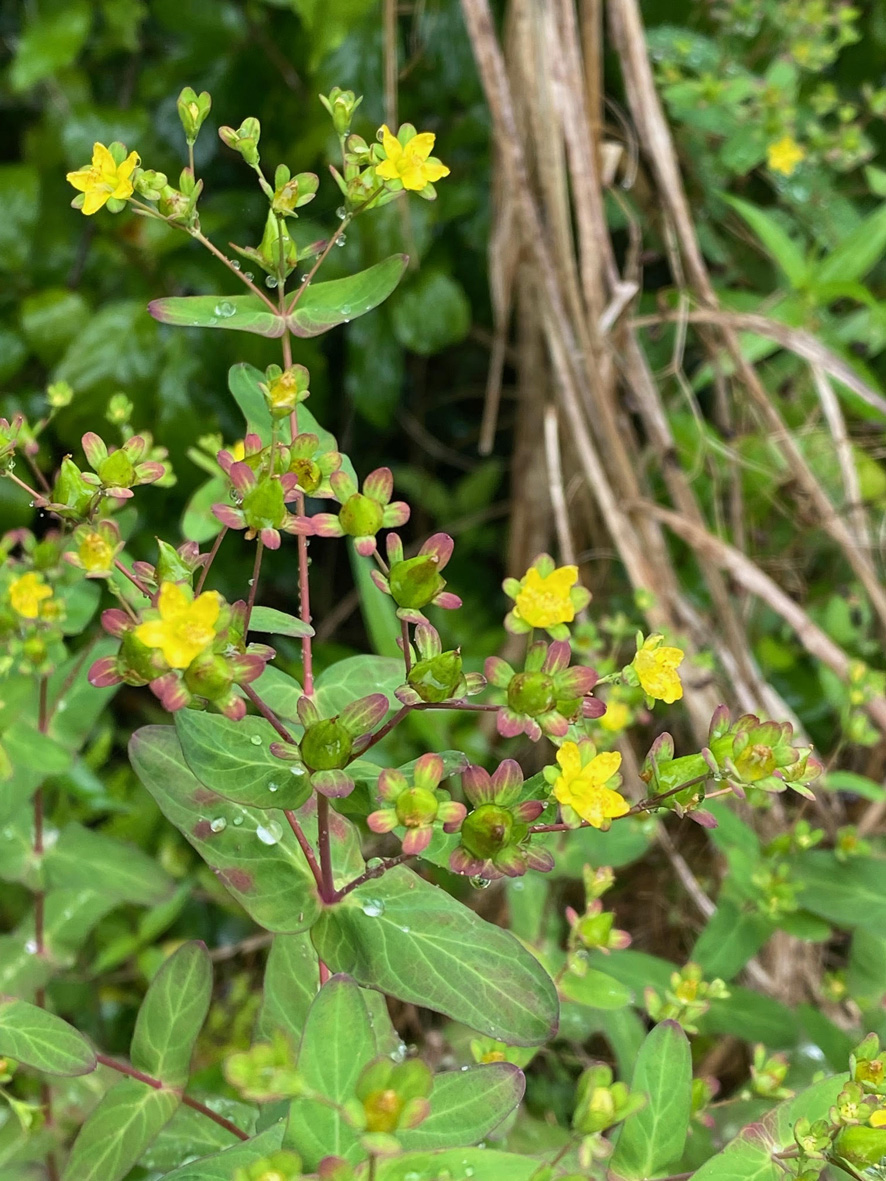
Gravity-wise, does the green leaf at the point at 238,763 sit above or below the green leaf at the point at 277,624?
below

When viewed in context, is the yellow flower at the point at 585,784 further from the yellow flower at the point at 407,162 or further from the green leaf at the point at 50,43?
the green leaf at the point at 50,43

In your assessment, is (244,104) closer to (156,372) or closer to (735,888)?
(156,372)

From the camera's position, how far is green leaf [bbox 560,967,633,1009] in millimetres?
804

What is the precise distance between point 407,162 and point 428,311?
783 mm

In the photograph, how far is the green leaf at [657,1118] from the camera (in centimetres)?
61

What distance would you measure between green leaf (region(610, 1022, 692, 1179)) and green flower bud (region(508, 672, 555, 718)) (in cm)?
25

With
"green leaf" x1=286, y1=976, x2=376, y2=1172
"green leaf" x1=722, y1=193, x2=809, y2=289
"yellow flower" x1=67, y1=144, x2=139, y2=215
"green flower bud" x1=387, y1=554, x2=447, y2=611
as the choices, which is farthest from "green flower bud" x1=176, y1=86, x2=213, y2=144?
"green leaf" x1=722, y1=193, x2=809, y2=289

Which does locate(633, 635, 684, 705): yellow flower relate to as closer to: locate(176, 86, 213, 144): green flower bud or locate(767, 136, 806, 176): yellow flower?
locate(176, 86, 213, 144): green flower bud

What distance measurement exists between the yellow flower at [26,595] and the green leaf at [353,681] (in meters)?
0.29

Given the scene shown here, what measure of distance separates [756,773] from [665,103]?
51.5 inches

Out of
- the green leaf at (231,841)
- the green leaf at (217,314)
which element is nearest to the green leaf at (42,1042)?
the green leaf at (231,841)

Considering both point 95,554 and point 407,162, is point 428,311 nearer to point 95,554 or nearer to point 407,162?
point 407,162

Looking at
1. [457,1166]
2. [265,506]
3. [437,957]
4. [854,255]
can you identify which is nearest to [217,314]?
[265,506]

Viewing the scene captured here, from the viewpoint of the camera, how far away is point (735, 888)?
98 cm
